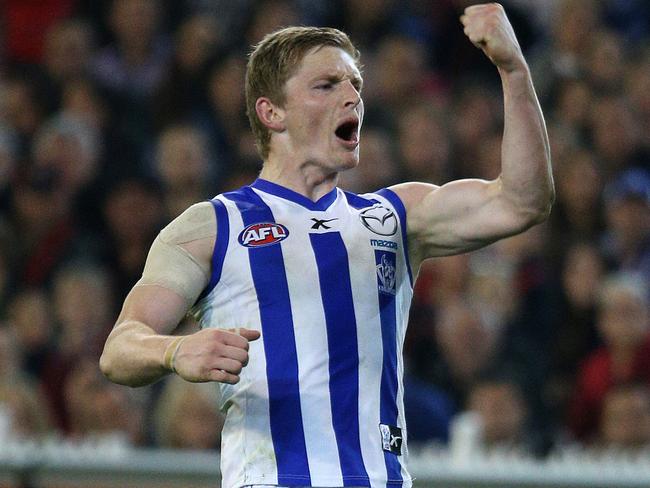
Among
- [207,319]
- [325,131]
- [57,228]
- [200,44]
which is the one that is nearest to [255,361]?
[207,319]

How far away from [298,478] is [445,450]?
3030mm

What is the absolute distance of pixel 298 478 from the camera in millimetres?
3861

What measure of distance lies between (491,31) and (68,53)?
6448 millimetres

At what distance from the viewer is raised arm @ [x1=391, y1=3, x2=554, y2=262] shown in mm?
3945

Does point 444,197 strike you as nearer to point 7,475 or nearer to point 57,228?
point 7,475

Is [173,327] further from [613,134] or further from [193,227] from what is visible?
[613,134]

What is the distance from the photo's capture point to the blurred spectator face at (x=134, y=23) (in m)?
10.1

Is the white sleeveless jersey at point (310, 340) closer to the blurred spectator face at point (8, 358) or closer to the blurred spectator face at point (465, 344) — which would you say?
the blurred spectator face at point (465, 344)

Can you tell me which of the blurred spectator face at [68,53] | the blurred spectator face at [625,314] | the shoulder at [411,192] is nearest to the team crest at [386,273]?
the shoulder at [411,192]

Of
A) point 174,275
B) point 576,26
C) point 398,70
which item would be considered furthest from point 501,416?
point 174,275

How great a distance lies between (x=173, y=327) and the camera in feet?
13.0

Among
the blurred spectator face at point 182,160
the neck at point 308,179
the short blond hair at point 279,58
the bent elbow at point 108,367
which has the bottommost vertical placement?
the blurred spectator face at point 182,160

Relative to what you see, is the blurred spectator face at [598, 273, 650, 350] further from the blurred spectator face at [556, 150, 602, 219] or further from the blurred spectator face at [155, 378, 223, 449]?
the blurred spectator face at [155, 378, 223, 449]

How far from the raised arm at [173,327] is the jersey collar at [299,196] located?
221mm
